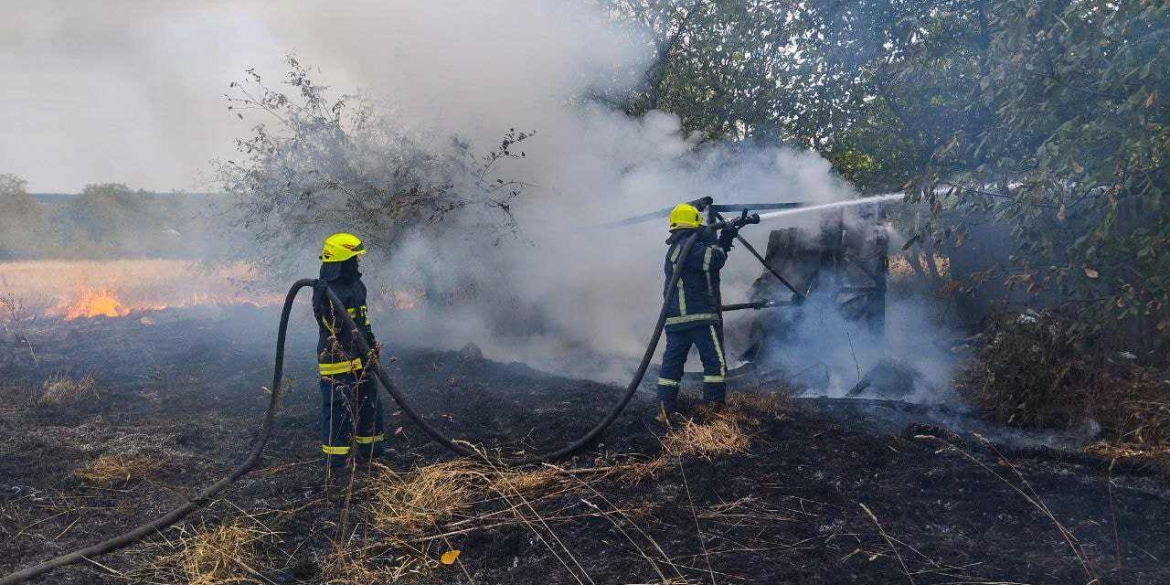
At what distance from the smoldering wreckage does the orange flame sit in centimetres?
785

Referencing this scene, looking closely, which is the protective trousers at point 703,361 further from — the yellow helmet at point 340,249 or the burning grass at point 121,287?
the burning grass at point 121,287

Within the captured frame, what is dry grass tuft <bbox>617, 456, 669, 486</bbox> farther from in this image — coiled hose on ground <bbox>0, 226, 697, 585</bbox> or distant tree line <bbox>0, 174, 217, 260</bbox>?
distant tree line <bbox>0, 174, 217, 260</bbox>

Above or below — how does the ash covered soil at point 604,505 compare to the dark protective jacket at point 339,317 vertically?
below

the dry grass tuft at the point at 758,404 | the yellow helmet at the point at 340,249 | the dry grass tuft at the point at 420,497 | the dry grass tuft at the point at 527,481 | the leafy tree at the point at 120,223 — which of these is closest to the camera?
the dry grass tuft at the point at 420,497

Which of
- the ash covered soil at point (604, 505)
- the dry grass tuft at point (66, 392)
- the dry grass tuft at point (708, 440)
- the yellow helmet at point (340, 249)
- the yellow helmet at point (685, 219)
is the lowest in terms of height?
the ash covered soil at point (604, 505)

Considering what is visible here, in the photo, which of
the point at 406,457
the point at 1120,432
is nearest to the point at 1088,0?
the point at 1120,432

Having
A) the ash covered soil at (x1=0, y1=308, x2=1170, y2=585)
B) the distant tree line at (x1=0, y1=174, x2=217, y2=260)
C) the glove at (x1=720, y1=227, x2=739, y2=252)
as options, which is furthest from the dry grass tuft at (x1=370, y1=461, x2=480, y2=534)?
the distant tree line at (x1=0, y1=174, x2=217, y2=260)

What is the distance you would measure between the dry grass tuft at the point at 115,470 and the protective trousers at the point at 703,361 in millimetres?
3826

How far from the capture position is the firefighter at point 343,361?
18.1ft

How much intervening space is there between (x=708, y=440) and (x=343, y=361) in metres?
2.58

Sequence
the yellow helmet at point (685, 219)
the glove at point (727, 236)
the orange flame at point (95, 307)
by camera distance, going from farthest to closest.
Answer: the orange flame at point (95, 307) < the glove at point (727, 236) < the yellow helmet at point (685, 219)

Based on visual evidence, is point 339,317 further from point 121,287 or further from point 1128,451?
point 121,287

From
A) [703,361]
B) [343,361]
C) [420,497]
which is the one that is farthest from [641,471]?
[343,361]

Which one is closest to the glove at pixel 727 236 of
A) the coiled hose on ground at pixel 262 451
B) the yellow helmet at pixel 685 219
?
the yellow helmet at pixel 685 219
